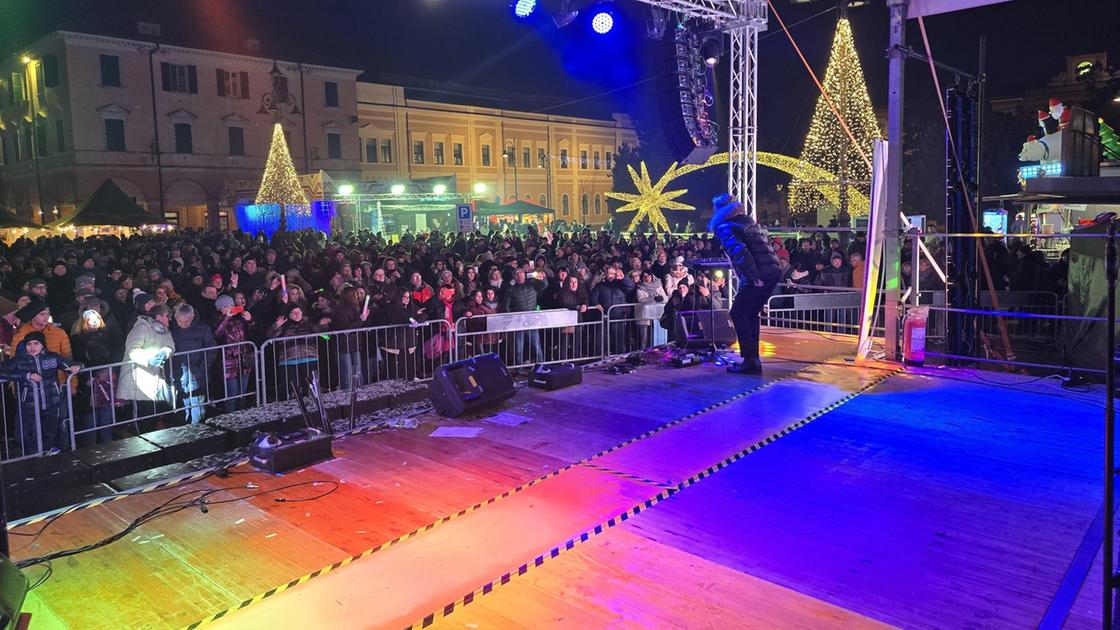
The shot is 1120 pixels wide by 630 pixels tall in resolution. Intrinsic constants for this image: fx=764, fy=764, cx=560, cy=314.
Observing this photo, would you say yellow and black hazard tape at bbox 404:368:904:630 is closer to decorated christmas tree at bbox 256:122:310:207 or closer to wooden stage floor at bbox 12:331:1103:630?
wooden stage floor at bbox 12:331:1103:630

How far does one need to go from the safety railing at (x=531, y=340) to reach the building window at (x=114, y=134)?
42131 millimetres

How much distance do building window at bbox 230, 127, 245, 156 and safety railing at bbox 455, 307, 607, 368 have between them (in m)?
43.6

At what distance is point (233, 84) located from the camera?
1896 inches

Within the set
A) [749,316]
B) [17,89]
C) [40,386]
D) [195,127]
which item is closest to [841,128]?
[749,316]

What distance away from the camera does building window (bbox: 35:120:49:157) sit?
1787 inches

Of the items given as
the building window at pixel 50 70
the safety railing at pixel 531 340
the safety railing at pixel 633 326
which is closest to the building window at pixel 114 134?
the building window at pixel 50 70

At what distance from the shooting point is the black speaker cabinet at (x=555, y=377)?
9.19m

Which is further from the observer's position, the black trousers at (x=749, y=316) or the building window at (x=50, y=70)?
the building window at (x=50, y=70)

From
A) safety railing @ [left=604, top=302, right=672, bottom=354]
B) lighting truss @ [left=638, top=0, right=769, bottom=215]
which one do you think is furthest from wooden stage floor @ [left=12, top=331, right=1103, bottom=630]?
lighting truss @ [left=638, top=0, right=769, bottom=215]

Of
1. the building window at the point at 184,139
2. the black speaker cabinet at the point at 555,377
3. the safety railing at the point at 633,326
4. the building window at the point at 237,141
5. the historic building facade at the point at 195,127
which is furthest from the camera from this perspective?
the building window at the point at 237,141

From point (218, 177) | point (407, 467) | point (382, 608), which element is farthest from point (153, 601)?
point (218, 177)

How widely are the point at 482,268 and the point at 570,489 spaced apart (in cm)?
787

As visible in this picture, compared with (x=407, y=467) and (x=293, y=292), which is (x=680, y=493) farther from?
(x=293, y=292)

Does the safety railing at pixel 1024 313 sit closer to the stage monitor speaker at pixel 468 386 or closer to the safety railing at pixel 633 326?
the safety railing at pixel 633 326
